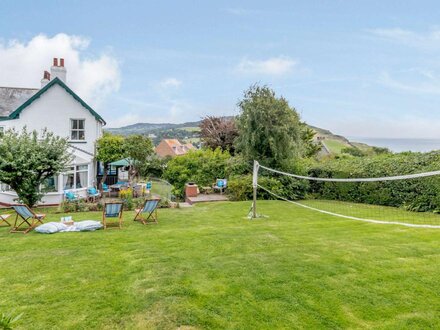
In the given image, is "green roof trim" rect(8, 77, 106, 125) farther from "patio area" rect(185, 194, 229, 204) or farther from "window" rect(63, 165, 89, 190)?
"patio area" rect(185, 194, 229, 204)

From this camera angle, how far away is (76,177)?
19.1 meters

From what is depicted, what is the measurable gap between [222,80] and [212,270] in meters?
26.0

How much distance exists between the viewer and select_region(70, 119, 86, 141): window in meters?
20.8

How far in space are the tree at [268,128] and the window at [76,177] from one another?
10331 millimetres

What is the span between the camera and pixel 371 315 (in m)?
4.43

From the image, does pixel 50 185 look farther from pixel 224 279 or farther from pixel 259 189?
pixel 224 279

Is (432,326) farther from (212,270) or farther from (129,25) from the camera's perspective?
(129,25)

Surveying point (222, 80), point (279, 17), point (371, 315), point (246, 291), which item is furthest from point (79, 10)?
point (371, 315)

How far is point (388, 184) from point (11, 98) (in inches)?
974

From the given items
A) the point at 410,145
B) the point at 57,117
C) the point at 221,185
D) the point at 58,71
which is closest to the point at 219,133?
the point at 221,185

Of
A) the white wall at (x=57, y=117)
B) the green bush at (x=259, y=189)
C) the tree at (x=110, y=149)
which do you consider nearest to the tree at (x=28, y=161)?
the white wall at (x=57, y=117)

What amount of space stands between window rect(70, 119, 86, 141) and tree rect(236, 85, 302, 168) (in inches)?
418

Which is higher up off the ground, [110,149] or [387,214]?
[110,149]

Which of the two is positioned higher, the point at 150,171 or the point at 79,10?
the point at 79,10
